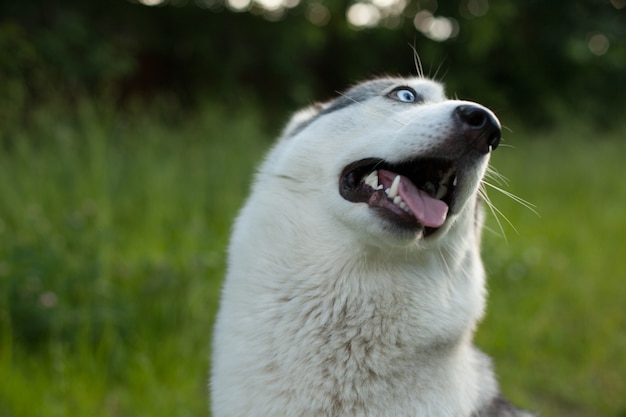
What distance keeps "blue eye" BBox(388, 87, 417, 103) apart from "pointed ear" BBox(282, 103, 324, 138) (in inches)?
16.7

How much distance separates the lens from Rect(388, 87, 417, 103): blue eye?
2547 millimetres

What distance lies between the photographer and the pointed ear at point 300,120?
9.21ft

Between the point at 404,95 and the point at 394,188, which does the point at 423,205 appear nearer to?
the point at 394,188

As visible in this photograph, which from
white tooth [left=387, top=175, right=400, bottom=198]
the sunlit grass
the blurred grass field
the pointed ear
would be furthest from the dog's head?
the sunlit grass

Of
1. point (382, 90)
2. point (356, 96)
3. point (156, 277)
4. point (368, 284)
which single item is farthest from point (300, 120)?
point (156, 277)

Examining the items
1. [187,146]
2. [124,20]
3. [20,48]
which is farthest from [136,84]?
[20,48]

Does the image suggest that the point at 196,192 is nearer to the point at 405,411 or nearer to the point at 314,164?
the point at 314,164

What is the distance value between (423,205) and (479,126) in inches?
12.7

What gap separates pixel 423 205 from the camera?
210 centimetres

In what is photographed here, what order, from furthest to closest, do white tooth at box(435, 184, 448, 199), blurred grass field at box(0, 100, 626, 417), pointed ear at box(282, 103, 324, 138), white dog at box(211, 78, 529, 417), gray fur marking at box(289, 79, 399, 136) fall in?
blurred grass field at box(0, 100, 626, 417), pointed ear at box(282, 103, 324, 138), gray fur marking at box(289, 79, 399, 136), white tooth at box(435, 184, 448, 199), white dog at box(211, 78, 529, 417)

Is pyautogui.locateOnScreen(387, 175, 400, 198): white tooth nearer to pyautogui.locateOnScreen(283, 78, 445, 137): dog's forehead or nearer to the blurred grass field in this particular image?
pyautogui.locateOnScreen(283, 78, 445, 137): dog's forehead

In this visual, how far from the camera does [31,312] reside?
3.63 meters

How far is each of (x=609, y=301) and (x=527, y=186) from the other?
3.69 meters

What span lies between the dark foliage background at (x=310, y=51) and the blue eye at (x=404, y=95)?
5606 mm
